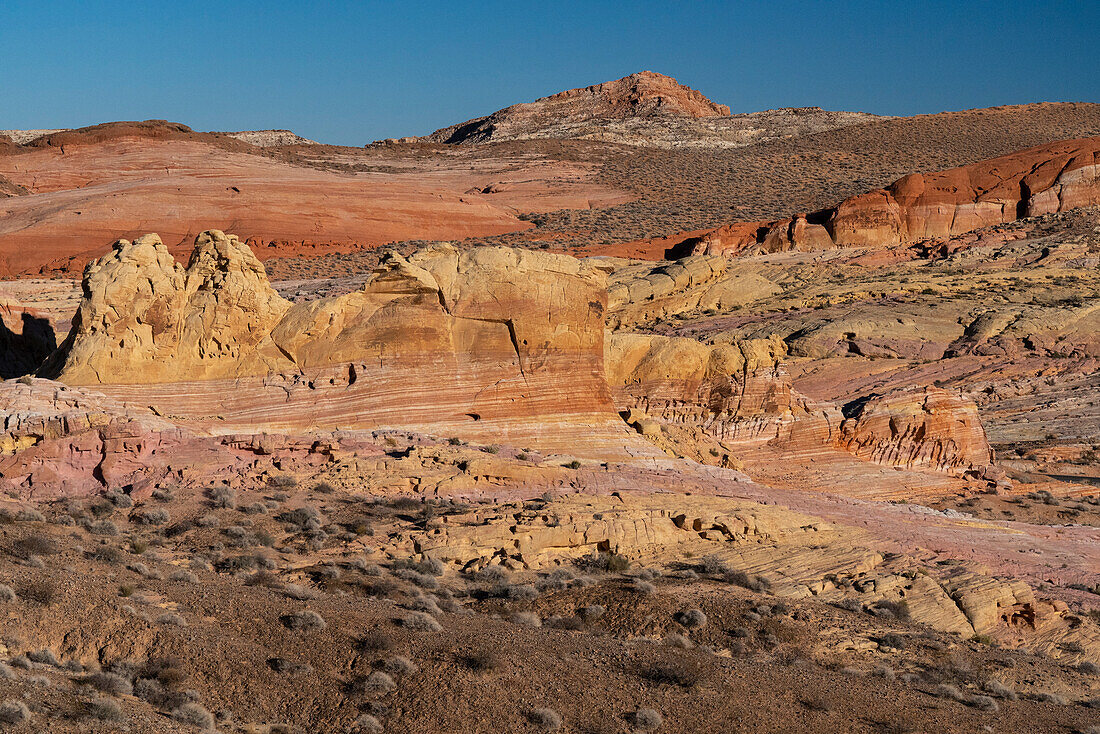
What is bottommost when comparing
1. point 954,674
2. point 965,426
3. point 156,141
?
point 954,674

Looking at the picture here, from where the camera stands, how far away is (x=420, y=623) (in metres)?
12.1

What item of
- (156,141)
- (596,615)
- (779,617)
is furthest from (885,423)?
(156,141)

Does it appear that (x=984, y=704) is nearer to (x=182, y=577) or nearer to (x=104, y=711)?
(x=104, y=711)

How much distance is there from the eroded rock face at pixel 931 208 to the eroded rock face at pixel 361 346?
41.0 meters

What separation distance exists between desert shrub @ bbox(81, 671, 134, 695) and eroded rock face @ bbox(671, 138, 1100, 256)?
5169 centimetres

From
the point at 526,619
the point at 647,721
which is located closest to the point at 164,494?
the point at 526,619

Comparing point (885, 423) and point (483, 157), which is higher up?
point (483, 157)

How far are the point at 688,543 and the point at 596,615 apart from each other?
3067 mm

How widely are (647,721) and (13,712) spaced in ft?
19.0

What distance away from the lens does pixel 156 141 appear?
77625 millimetres

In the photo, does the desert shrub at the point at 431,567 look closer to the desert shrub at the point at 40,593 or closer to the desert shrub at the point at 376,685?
the desert shrub at the point at 376,685

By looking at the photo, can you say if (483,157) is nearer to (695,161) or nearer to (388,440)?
(695,161)

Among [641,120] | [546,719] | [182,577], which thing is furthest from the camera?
[641,120]

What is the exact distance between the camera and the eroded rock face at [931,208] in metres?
58.0
